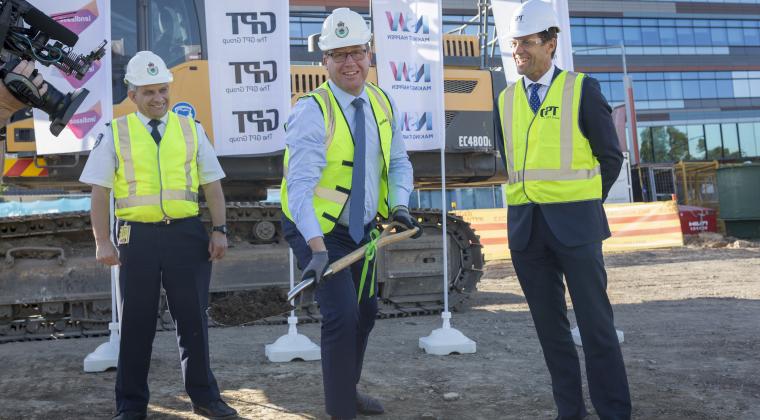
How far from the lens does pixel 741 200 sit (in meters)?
21.0

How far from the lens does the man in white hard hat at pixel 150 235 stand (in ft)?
13.7

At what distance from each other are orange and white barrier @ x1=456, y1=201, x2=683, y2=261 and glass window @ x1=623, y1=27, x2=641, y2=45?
116ft

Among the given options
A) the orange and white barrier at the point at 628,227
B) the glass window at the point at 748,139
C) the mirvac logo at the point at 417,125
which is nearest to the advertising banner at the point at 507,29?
the mirvac logo at the point at 417,125

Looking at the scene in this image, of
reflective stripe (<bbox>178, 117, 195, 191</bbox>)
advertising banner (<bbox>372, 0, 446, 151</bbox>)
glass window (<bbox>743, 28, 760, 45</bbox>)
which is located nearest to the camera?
reflective stripe (<bbox>178, 117, 195, 191</bbox>)

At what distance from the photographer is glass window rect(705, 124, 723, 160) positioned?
46719 millimetres

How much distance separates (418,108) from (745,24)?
54.1m

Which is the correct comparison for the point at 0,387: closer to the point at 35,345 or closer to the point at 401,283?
the point at 35,345

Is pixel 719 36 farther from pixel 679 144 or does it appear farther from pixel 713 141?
pixel 679 144

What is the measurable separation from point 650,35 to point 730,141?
30.6 feet

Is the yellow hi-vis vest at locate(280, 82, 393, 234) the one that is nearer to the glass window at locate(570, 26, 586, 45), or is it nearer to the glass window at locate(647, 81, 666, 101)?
the glass window at locate(570, 26, 586, 45)

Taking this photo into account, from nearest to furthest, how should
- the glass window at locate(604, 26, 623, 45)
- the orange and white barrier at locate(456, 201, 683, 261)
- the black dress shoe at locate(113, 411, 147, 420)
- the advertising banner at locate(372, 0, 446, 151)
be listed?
the black dress shoe at locate(113, 411, 147, 420) → the advertising banner at locate(372, 0, 446, 151) → the orange and white barrier at locate(456, 201, 683, 261) → the glass window at locate(604, 26, 623, 45)

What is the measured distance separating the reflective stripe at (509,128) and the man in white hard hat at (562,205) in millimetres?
11

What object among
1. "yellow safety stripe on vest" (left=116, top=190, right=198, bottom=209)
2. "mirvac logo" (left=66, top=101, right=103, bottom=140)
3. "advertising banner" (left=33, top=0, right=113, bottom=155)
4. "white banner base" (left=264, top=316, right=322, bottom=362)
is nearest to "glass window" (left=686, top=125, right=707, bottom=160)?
"white banner base" (left=264, top=316, right=322, bottom=362)

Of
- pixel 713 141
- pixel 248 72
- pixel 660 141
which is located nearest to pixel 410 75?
pixel 248 72
